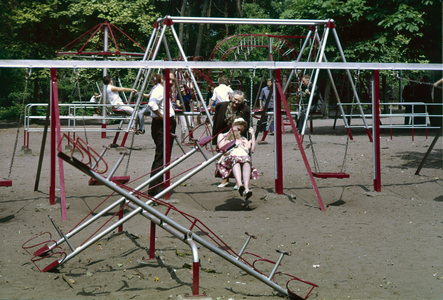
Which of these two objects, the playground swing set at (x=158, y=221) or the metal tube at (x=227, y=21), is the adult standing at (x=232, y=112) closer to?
the playground swing set at (x=158, y=221)

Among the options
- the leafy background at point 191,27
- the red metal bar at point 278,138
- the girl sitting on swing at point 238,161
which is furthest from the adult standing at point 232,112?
the leafy background at point 191,27

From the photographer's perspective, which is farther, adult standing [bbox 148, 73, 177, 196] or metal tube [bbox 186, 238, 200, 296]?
adult standing [bbox 148, 73, 177, 196]

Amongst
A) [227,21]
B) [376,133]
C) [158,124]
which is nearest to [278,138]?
[376,133]

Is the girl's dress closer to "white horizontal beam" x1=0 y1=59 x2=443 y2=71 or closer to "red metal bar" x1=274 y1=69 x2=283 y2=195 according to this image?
"red metal bar" x1=274 y1=69 x2=283 y2=195

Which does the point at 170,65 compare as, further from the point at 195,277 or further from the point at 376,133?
the point at 195,277

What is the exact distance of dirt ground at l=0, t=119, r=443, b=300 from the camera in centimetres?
355

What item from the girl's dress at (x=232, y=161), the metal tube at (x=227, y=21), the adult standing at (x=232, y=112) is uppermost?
the metal tube at (x=227, y=21)

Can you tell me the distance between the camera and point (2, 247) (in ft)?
15.2

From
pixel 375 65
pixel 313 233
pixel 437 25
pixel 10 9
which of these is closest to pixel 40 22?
pixel 10 9

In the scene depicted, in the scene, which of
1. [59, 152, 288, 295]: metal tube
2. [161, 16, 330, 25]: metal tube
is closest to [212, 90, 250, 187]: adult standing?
[161, 16, 330, 25]: metal tube

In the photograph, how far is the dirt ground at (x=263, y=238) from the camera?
11.7 feet

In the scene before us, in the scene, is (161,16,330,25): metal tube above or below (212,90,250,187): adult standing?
above

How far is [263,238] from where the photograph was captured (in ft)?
16.5

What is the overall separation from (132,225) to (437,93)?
14703 mm
